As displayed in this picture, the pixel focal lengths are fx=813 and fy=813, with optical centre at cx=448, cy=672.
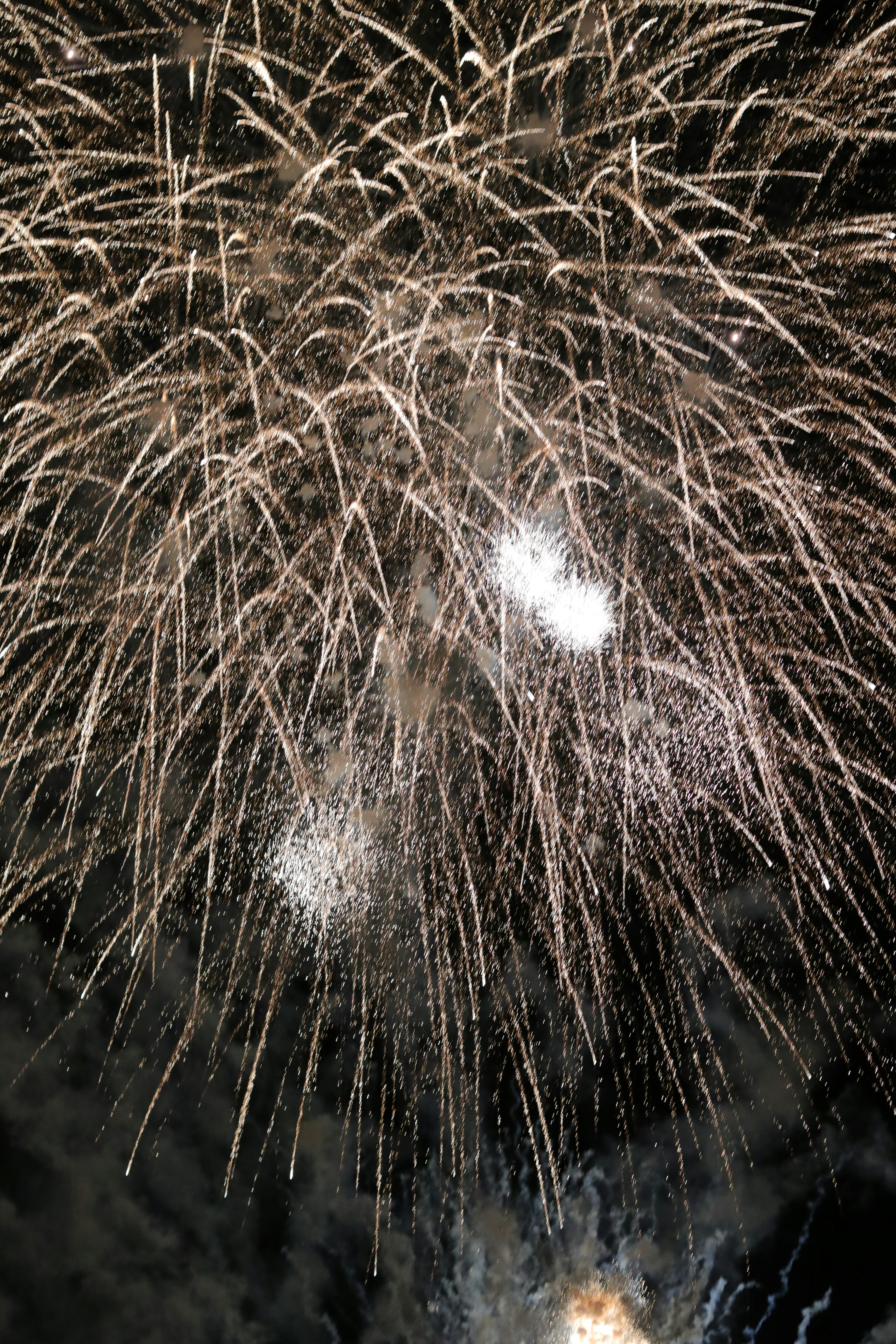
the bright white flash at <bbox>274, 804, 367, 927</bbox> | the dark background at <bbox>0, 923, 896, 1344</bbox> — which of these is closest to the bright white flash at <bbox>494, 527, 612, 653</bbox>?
the bright white flash at <bbox>274, 804, 367, 927</bbox>

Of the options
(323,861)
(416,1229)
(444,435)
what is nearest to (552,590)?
(444,435)

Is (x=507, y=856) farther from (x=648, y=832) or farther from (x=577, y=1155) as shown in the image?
(x=577, y=1155)

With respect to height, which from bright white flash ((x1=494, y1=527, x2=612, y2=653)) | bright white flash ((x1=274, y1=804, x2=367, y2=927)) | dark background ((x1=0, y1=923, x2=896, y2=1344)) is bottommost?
dark background ((x1=0, y1=923, x2=896, y2=1344))

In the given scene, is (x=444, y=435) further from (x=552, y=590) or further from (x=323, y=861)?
(x=323, y=861)

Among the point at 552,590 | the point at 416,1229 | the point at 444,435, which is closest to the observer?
the point at 444,435

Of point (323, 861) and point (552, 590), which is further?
point (323, 861)

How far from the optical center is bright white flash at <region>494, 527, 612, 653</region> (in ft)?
8.64

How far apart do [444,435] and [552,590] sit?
617 mm

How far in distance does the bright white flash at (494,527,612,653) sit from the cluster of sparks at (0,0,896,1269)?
0.01 meters

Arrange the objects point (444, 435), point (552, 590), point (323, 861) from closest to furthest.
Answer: point (444, 435)
point (552, 590)
point (323, 861)

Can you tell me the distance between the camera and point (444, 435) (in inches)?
101

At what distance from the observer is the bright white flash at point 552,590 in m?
2.63

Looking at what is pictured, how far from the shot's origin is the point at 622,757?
3.11 m

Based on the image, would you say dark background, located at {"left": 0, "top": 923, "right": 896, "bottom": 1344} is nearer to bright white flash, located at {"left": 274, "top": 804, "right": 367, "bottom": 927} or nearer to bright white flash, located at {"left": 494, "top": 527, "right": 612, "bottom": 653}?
bright white flash, located at {"left": 274, "top": 804, "right": 367, "bottom": 927}
